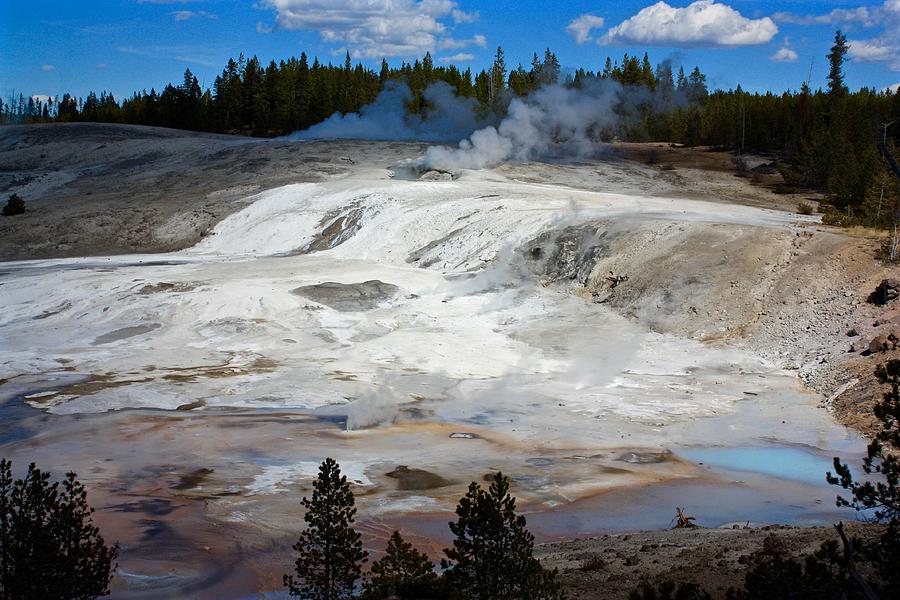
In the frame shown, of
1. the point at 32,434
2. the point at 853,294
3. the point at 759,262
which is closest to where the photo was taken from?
the point at 32,434

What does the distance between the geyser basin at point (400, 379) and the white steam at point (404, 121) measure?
2167 cm

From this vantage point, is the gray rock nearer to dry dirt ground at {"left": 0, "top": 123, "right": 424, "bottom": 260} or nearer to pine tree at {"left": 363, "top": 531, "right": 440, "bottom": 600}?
dry dirt ground at {"left": 0, "top": 123, "right": 424, "bottom": 260}

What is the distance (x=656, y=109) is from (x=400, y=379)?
35743 millimetres

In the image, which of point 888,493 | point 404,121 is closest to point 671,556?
point 888,493

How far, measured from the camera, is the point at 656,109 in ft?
164

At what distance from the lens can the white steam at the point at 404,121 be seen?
54188mm

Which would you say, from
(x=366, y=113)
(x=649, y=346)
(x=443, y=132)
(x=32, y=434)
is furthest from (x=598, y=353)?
(x=366, y=113)

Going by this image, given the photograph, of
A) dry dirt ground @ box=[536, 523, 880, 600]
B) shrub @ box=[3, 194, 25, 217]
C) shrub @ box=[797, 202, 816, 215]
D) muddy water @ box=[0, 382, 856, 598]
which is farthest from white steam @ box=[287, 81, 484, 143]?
dry dirt ground @ box=[536, 523, 880, 600]

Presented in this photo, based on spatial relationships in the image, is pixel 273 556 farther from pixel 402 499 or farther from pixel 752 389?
pixel 752 389

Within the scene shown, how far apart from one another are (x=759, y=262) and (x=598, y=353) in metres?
5.69

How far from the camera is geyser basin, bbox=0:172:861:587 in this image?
12391mm

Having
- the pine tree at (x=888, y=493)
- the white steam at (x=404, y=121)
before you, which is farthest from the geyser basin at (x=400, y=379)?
the white steam at (x=404, y=121)

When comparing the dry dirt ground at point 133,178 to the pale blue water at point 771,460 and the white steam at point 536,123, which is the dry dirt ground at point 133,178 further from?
the pale blue water at point 771,460

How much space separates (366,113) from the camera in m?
61.6
